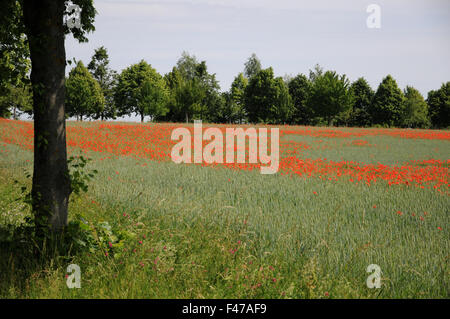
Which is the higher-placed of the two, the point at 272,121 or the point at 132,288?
the point at 272,121

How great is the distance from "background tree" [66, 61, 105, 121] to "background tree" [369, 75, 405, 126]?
49920mm

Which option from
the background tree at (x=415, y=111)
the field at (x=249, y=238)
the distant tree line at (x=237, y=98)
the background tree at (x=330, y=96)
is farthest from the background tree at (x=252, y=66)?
the field at (x=249, y=238)

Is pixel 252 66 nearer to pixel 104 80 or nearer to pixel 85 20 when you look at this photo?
pixel 104 80

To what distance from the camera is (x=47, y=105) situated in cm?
354

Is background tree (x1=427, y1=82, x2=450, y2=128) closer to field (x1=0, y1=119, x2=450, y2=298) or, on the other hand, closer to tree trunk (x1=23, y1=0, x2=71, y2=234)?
field (x1=0, y1=119, x2=450, y2=298)

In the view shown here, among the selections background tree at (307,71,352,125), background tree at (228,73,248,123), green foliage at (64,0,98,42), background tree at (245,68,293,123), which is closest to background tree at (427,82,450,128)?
background tree at (307,71,352,125)

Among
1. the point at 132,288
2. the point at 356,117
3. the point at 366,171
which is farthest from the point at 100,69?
the point at 132,288

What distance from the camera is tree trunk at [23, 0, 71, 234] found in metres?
3.51

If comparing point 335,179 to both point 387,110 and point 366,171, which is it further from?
→ point 387,110

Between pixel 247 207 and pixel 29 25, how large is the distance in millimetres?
4655

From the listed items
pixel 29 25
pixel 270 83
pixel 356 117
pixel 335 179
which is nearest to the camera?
pixel 29 25

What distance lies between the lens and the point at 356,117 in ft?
202
